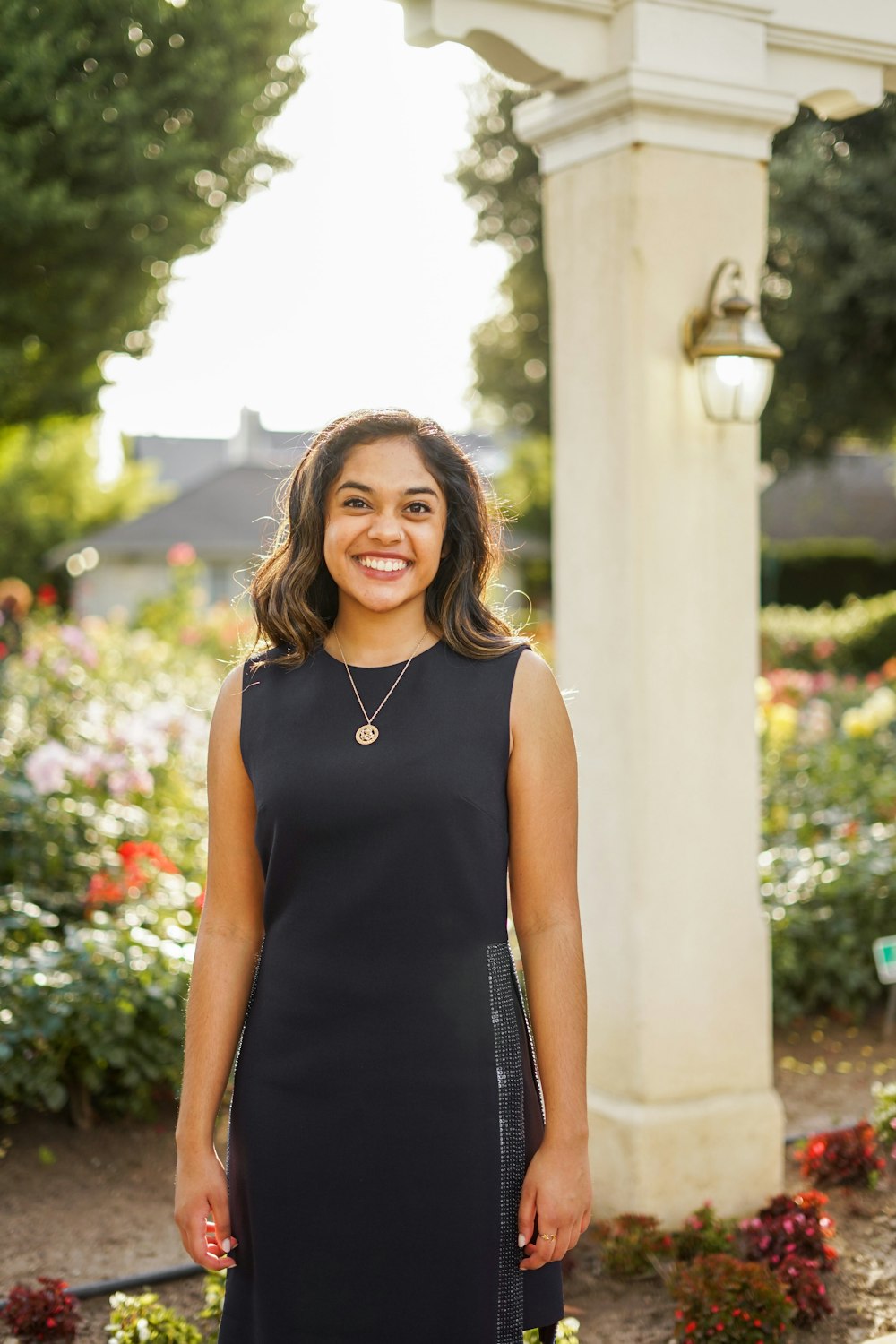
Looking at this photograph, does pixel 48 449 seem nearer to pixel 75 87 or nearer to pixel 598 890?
pixel 75 87

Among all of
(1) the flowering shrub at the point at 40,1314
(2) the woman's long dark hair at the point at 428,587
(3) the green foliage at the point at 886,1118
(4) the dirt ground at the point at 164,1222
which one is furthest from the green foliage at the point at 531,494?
(2) the woman's long dark hair at the point at 428,587

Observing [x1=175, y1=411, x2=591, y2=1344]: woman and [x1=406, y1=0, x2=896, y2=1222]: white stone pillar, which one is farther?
[x1=406, y1=0, x2=896, y2=1222]: white stone pillar

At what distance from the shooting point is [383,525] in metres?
2.11

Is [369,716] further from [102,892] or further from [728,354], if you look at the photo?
[102,892]

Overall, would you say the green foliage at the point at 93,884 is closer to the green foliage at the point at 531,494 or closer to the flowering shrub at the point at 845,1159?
the flowering shrub at the point at 845,1159

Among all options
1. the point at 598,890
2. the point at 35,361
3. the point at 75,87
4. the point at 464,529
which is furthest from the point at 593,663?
the point at 35,361

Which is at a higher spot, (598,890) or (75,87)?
(75,87)

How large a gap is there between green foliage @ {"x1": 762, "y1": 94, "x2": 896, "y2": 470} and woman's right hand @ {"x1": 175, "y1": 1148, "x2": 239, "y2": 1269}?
9501 mm

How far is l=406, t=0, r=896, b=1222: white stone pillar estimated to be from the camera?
3.59m

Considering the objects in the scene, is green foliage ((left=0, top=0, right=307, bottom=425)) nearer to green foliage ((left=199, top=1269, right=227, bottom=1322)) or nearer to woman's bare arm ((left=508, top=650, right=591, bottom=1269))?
green foliage ((left=199, top=1269, right=227, bottom=1322))

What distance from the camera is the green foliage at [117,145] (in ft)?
21.9

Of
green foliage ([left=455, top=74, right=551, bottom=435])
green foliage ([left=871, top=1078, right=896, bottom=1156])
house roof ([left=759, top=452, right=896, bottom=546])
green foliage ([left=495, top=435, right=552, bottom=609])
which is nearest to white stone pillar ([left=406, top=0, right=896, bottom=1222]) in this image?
green foliage ([left=871, top=1078, right=896, bottom=1156])

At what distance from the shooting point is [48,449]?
104ft

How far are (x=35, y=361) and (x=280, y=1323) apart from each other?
721 cm
